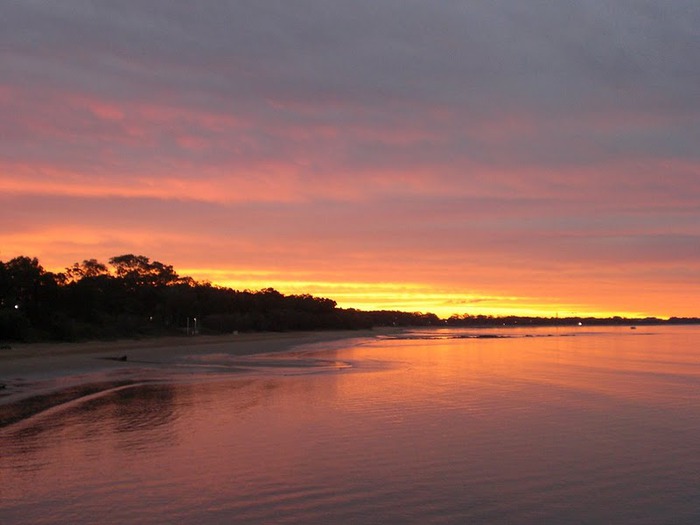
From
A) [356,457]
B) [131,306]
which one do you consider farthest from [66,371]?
[131,306]

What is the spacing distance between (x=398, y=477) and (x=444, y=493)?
4.59ft

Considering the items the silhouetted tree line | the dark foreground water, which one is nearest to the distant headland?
the silhouetted tree line

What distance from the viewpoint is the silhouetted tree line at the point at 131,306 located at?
205 ft

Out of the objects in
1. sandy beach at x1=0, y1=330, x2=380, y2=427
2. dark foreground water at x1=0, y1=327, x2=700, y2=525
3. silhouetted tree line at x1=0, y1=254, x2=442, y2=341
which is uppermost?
silhouetted tree line at x1=0, y1=254, x2=442, y2=341

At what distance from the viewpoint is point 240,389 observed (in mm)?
29328

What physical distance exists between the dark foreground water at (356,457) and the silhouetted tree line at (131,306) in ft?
129

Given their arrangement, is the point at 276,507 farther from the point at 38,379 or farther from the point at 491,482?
the point at 38,379

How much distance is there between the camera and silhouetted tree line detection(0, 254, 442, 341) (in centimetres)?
6262

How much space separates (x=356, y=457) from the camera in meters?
15.5

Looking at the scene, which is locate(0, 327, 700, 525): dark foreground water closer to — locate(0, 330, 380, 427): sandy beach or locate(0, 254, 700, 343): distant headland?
locate(0, 330, 380, 427): sandy beach

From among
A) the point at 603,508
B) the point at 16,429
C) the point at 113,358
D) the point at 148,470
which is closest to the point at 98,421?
the point at 16,429

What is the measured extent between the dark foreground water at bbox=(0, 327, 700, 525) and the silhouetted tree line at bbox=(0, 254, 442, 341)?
129 ft

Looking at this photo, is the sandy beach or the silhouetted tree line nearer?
the sandy beach

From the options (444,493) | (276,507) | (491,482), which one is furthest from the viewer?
(491,482)
